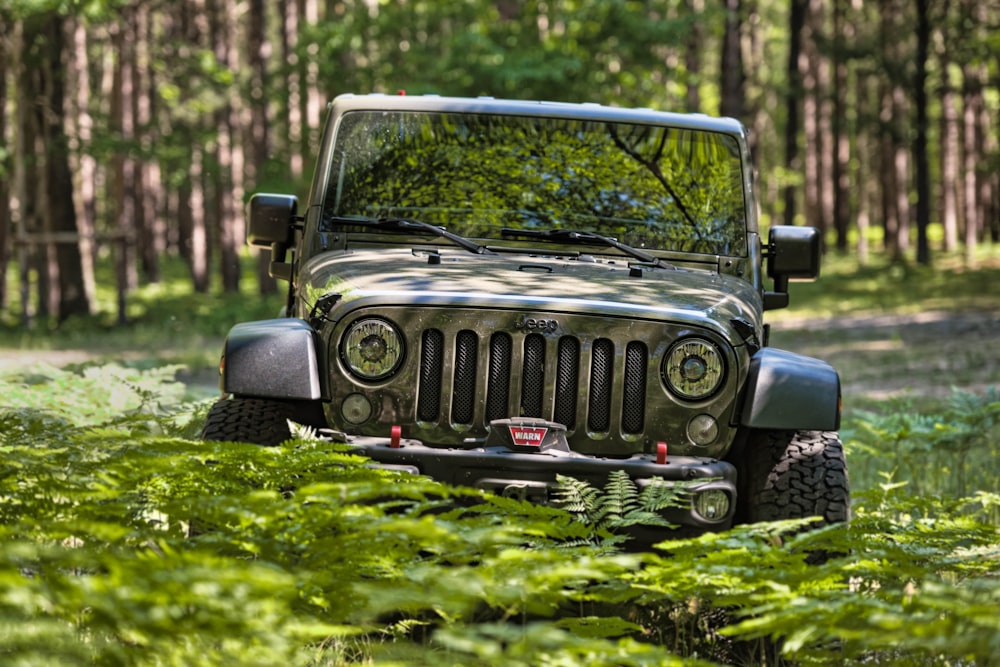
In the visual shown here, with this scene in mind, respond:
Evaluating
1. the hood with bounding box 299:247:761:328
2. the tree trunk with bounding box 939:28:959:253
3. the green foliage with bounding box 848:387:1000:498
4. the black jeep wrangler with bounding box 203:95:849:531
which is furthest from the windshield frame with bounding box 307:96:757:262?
the tree trunk with bounding box 939:28:959:253

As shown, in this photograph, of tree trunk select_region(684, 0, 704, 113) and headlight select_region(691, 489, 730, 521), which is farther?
tree trunk select_region(684, 0, 704, 113)

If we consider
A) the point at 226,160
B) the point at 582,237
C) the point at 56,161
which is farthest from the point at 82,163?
the point at 582,237

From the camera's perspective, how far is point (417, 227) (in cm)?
604

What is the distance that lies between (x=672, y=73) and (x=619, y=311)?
19.2 metres

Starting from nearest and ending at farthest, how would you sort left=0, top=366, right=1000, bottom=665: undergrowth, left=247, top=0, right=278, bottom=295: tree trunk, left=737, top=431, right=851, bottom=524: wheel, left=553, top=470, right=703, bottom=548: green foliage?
left=0, top=366, right=1000, bottom=665: undergrowth < left=553, top=470, right=703, bottom=548: green foliage < left=737, top=431, right=851, bottom=524: wheel < left=247, top=0, right=278, bottom=295: tree trunk

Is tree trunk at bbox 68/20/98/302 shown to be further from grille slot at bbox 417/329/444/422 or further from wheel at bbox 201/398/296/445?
grille slot at bbox 417/329/444/422

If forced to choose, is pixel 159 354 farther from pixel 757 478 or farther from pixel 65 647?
pixel 65 647

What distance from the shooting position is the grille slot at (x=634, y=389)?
4.86 meters

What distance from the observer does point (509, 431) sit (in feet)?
15.5

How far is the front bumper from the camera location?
455 cm

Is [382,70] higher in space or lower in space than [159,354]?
higher

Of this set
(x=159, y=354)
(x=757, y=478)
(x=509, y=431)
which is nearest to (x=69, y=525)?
(x=509, y=431)

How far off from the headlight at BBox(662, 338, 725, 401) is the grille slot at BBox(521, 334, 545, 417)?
1.55 ft

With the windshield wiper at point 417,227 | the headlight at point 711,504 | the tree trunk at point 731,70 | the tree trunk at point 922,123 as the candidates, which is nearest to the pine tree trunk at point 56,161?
the tree trunk at point 731,70
